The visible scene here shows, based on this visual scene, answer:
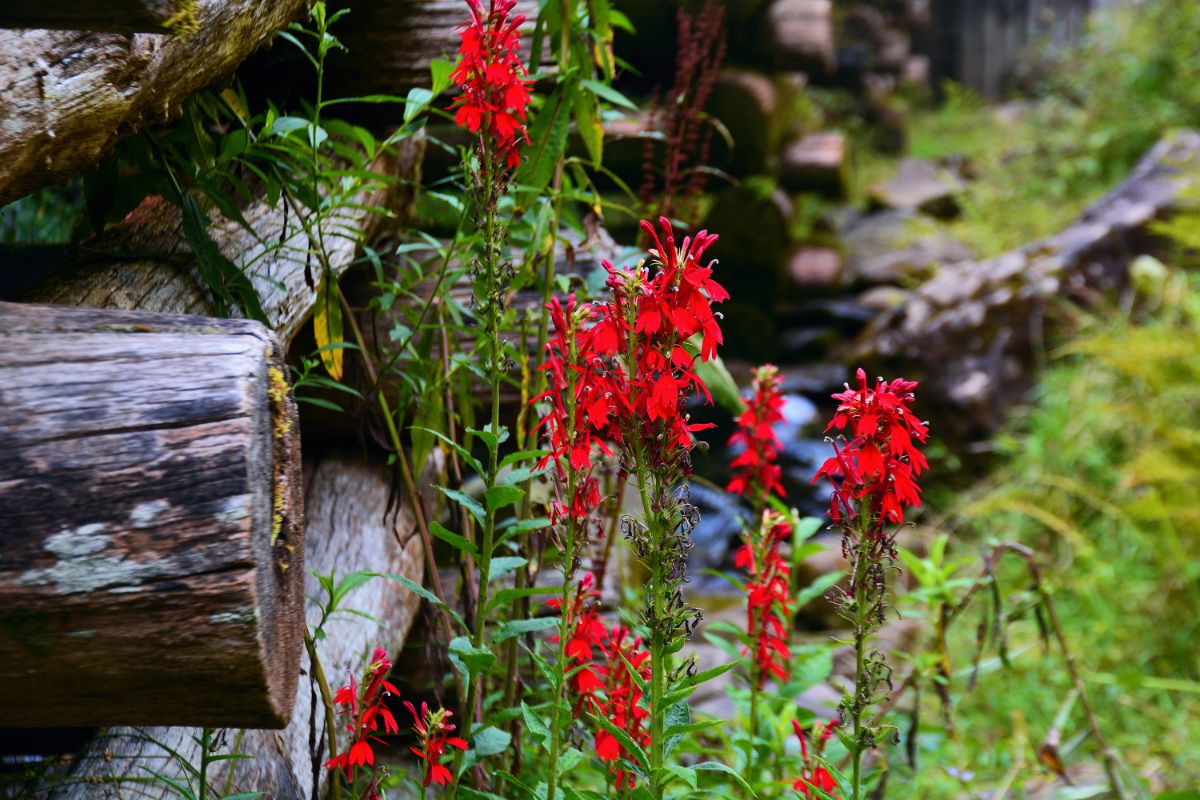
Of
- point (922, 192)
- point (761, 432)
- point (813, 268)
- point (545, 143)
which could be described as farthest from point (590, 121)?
point (922, 192)

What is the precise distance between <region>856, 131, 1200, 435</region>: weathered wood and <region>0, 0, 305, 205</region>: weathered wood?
3748mm

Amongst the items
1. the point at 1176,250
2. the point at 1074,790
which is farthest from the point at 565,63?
the point at 1176,250

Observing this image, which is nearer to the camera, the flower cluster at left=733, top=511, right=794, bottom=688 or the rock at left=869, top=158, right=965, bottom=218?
the flower cluster at left=733, top=511, right=794, bottom=688

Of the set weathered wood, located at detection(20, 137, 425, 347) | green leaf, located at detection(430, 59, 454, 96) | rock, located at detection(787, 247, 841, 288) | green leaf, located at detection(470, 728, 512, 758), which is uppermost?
green leaf, located at detection(430, 59, 454, 96)

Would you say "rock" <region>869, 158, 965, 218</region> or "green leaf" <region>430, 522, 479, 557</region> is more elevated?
"green leaf" <region>430, 522, 479, 557</region>

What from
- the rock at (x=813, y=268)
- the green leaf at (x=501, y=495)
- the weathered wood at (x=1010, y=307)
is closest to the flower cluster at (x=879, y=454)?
the green leaf at (x=501, y=495)

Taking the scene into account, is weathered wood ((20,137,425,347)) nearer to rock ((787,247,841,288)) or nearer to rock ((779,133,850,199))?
rock ((787,247,841,288))

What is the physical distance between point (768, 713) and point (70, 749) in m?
1.03

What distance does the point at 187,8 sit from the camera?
2.81 ft

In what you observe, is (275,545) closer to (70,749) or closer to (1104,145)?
(70,749)

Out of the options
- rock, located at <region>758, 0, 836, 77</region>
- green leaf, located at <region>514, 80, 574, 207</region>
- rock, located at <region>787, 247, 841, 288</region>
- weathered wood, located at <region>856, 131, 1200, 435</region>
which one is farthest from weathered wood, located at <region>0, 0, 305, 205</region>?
rock, located at <region>787, 247, 841, 288</region>

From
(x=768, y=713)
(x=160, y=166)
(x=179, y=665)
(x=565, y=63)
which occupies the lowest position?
(x=768, y=713)

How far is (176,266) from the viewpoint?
134 cm

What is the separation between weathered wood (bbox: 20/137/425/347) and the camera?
1.25m
